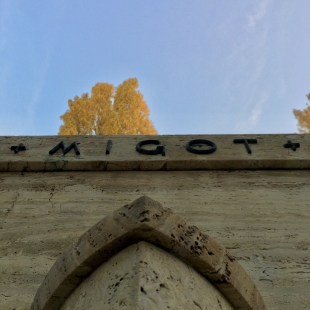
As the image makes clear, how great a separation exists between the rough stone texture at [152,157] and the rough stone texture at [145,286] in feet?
8.48

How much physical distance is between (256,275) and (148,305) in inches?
67.1

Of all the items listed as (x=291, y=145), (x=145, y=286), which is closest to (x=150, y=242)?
(x=145, y=286)

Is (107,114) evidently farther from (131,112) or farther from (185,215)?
(185,215)

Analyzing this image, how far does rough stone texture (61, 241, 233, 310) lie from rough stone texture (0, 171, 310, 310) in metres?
1.14

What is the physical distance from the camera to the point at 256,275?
9.68 ft

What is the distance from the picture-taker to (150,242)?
1888 millimetres

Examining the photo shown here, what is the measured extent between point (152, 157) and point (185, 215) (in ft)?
3.50

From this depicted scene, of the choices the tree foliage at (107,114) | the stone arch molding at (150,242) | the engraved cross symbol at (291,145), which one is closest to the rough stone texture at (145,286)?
the stone arch molding at (150,242)

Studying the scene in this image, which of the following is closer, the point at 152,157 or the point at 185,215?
the point at 185,215

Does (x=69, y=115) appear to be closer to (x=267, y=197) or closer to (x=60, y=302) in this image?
(x=267, y=197)

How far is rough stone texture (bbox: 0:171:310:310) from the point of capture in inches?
116

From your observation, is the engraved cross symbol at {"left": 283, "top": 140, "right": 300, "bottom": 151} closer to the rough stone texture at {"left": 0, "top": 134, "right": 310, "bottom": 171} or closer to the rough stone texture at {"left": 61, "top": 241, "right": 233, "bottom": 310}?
the rough stone texture at {"left": 0, "top": 134, "right": 310, "bottom": 171}

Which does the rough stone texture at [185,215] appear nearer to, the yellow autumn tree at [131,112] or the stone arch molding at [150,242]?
the stone arch molding at [150,242]

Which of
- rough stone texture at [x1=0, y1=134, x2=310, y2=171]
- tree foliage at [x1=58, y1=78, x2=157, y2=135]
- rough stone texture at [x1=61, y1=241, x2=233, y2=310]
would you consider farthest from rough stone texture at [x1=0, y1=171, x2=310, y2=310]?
tree foliage at [x1=58, y1=78, x2=157, y2=135]
